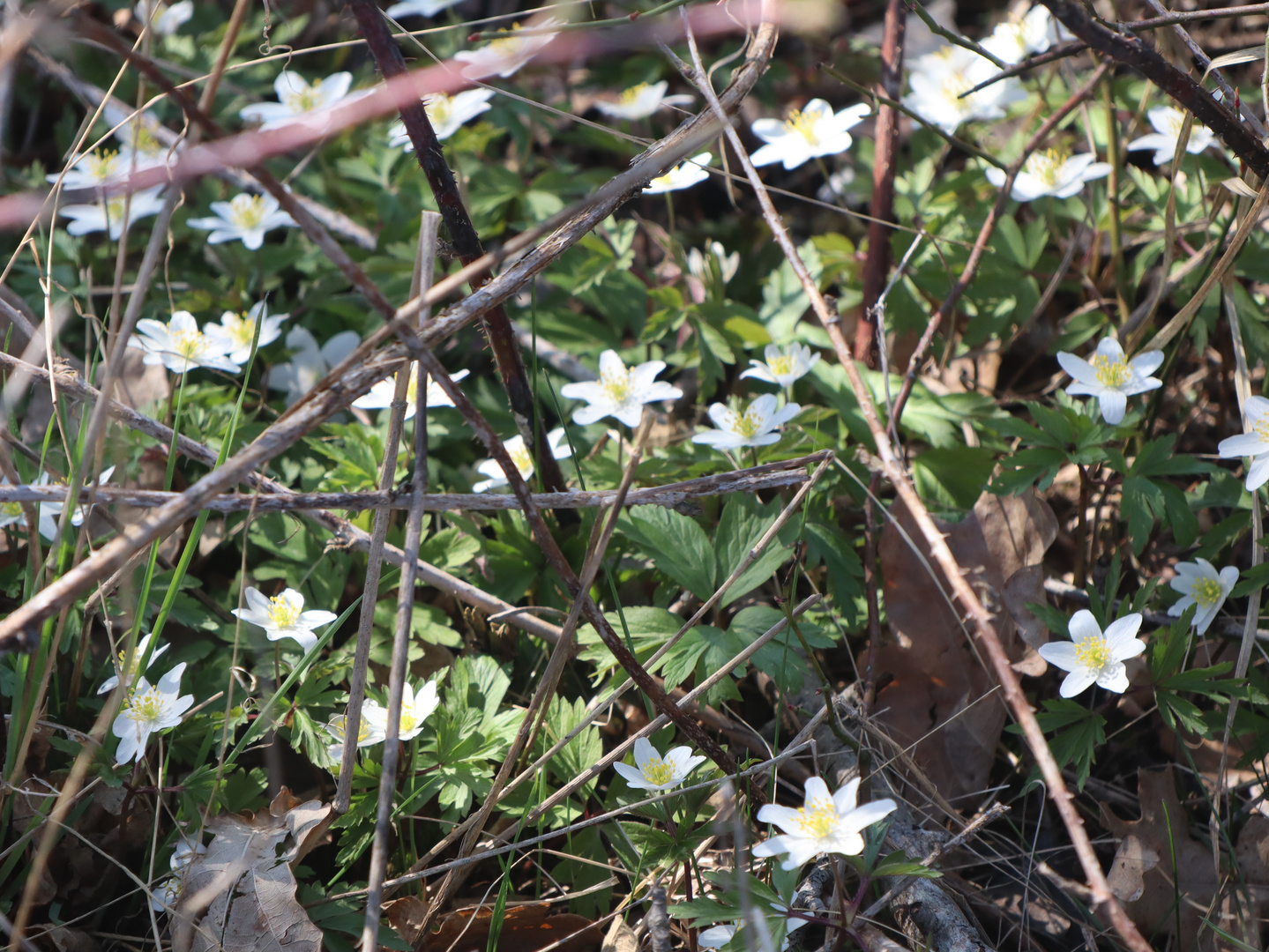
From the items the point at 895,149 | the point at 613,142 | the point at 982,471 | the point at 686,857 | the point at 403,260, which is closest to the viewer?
the point at 686,857

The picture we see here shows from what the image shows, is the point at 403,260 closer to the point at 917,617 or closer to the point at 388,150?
the point at 388,150

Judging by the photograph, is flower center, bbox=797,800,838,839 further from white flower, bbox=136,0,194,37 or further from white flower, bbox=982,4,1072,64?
white flower, bbox=136,0,194,37

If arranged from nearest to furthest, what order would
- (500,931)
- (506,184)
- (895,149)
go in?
(500,931) < (895,149) < (506,184)

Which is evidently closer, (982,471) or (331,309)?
(982,471)

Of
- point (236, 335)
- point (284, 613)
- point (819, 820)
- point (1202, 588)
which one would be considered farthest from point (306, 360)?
point (1202, 588)

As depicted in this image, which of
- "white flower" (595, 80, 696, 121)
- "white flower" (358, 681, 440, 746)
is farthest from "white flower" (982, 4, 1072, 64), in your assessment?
"white flower" (358, 681, 440, 746)

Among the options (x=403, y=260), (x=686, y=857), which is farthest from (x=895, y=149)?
(x=686, y=857)

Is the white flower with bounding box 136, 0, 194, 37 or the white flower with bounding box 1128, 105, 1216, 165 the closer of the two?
the white flower with bounding box 1128, 105, 1216, 165
